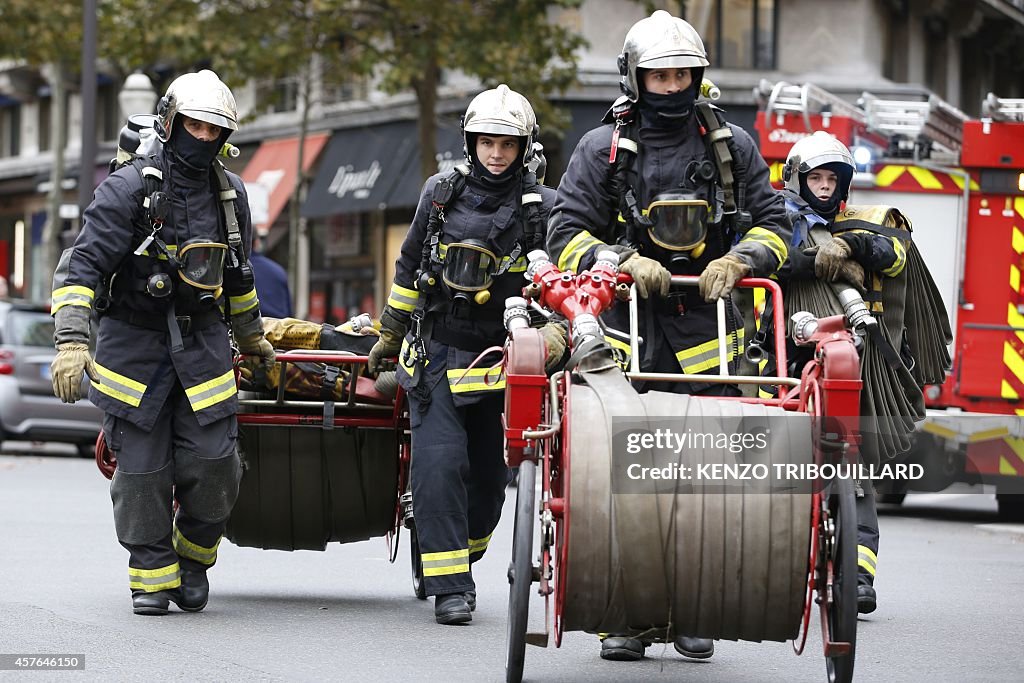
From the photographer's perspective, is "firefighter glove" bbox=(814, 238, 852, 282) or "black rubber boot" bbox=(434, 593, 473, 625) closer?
"black rubber boot" bbox=(434, 593, 473, 625)

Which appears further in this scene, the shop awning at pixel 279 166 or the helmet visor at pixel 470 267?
the shop awning at pixel 279 166

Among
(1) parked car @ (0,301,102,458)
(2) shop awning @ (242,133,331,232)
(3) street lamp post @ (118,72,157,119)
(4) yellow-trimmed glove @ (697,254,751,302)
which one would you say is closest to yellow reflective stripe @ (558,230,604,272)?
(4) yellow-trimmed glove @ (697,254,751,302)

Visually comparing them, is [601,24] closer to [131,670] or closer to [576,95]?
[576,95]

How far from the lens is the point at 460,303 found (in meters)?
6.67

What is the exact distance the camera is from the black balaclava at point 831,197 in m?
7.23

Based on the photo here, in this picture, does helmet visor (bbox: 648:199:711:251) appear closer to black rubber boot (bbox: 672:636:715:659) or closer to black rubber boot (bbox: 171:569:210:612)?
black rubber boot (bbox: 672:636:715:659)

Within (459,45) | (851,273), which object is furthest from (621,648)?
(459,45)

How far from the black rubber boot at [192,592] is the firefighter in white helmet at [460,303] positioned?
88 centimetres

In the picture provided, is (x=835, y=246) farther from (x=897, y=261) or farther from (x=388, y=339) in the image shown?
(x=388, y=339)

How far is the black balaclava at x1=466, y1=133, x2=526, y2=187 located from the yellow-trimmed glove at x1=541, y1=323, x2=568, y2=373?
60cm

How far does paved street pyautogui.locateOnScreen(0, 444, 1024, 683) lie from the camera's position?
5.69 m

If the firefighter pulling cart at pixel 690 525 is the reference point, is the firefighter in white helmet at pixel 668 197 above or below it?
above

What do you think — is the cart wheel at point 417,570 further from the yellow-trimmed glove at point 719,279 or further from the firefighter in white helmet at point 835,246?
the yellow-trimmed glove at point 719,279

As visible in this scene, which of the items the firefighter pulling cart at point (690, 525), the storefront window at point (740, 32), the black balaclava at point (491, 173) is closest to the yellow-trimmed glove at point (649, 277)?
the firefighter pulling cart at point (690, 525)
